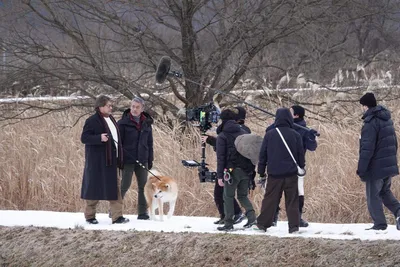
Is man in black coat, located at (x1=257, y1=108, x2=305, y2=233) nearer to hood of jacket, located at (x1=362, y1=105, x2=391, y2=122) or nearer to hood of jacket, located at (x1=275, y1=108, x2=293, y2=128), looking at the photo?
hood of jacket, located at (x1=275, y1=108, x2=293, y2=128)

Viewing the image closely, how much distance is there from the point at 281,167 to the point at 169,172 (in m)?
3.84

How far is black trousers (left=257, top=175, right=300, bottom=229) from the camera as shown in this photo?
9273 millimetres

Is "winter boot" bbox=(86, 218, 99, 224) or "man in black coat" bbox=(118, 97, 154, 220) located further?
"man in black coat" bbox=(118, 97, 154, 220)

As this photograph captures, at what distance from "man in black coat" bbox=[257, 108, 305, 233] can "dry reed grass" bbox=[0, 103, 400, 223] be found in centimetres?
223

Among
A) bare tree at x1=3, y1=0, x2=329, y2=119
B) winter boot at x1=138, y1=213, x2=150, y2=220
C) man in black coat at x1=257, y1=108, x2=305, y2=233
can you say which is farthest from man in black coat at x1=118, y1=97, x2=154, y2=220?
bare tree at x1=3, y1=0, x2=329, y2=119

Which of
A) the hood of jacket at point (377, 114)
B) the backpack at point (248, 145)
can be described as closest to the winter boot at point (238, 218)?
the backpack at point (248, 145)

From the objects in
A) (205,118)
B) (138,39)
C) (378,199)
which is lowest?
(378,199)

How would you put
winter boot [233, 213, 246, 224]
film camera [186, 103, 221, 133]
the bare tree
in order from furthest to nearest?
1. the bare tree
2. winter boot [233, 213, 246, 224]
3. film camera [186, 103, 221, 133]

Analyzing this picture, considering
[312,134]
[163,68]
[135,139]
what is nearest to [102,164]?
[135,139]

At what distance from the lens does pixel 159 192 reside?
34.1 feet

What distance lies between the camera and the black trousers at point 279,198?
9.27m

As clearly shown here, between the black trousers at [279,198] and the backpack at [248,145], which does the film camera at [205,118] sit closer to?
the backpack at [248,145]

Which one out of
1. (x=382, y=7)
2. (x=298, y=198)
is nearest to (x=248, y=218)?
(x=298, y=198)

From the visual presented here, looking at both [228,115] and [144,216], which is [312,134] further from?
[144,216]
